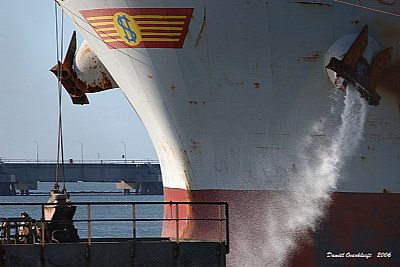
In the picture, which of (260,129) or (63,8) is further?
(63,8)

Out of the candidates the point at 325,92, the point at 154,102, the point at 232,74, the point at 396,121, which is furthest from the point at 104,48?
the point at 396,121

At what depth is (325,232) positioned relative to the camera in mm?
20672

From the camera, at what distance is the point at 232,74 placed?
20.5m

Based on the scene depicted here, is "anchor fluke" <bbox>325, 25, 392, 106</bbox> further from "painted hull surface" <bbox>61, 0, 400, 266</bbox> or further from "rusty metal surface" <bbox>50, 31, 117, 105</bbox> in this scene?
"rusty metal surface" <bbox>50, 31, 117, 105</bbox>

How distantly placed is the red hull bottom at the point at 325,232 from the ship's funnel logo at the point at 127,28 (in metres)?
3.38

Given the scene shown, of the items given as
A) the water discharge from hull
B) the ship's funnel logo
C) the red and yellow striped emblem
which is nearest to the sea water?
the water discharge from hull

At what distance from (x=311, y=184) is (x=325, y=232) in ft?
3.18

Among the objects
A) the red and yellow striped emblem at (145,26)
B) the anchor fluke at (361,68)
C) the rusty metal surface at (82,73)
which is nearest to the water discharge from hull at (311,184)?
the anchor fluke at (361,68)

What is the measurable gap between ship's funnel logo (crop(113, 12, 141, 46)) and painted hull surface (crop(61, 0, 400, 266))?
28mm

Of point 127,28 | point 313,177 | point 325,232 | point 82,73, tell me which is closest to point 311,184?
point 313,177

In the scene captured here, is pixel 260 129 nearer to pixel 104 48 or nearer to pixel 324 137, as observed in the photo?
pixel 324 137

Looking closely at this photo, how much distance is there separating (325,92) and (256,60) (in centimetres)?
148

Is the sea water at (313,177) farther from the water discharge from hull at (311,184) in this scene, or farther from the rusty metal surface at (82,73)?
the rusty metal surface at (82,73)

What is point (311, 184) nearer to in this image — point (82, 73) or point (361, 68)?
point (361, 68)
